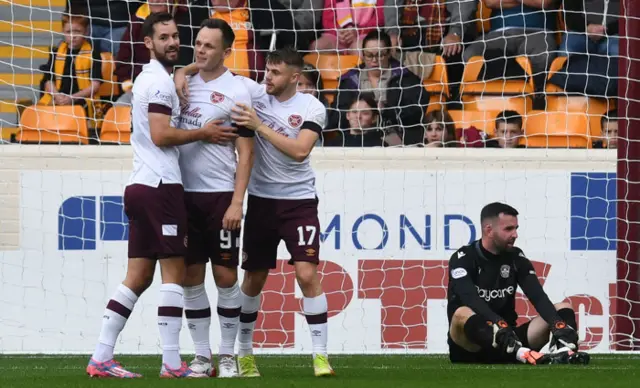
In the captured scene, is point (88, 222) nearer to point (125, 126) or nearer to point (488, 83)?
point (125, 126)

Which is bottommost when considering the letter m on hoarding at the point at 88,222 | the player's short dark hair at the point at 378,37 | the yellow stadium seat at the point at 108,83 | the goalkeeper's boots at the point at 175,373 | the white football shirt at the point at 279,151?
the goalkeeper's boots at the point at 175,373

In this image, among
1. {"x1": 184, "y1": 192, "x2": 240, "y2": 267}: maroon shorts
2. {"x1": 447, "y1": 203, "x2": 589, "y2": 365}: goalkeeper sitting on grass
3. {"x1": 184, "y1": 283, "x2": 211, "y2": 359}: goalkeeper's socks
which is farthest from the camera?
{"x1": 447, "y1": 203, "x2": 589, "y2": 365}: goalkeeper sitting on grass

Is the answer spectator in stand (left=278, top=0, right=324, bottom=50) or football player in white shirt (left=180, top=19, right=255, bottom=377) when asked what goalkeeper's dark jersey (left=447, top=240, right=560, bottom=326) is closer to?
football player in white shirt (left=180, top=19, right=255, bottom=377)

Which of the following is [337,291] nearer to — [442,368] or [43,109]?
[442,368]

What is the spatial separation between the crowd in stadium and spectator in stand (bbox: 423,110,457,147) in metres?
0.01

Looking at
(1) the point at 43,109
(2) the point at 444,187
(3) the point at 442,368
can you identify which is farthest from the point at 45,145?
(3) the point at 442,368

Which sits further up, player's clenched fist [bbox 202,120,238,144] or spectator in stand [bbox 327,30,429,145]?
spectator in stand [bbox 327,30,429,145]

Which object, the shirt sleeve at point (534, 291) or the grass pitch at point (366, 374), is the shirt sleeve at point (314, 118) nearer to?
the grass pitch at point (366, 374)

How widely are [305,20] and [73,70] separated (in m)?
1.88

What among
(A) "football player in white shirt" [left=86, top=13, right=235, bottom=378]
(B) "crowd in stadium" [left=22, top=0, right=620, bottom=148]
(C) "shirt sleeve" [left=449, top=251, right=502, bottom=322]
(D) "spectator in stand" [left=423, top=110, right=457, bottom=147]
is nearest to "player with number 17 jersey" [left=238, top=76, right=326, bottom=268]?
(A) "football player in white shirt" [left=86, top=13, right=235, bottom=378]

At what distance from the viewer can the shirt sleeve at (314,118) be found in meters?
6.82

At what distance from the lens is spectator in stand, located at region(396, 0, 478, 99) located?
33.9ft

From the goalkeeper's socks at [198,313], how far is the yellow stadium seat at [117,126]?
2953 mm

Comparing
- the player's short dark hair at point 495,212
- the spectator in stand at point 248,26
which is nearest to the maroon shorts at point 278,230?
the player's short dark hair at point 495,212
